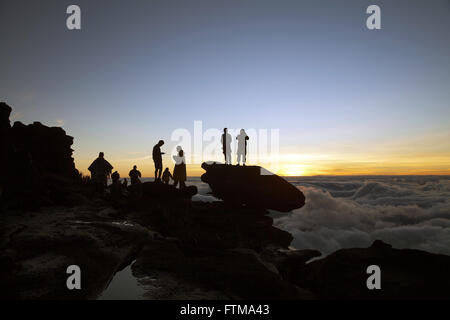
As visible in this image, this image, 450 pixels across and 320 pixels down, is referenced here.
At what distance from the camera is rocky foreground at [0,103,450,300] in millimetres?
5211

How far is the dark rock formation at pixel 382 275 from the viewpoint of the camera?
284 inches

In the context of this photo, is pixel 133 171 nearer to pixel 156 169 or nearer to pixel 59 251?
pixel 156 169

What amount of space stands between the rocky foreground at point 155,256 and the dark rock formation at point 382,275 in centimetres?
3

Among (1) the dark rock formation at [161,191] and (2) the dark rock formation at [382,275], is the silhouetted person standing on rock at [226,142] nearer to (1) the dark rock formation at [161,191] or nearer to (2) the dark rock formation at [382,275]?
(1) the dark rock formation at [161,191]

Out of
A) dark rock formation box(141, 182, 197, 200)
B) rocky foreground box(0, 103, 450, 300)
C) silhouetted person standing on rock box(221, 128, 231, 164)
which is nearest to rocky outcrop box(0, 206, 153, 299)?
rocky foreground box(0, 103, 450, 300)

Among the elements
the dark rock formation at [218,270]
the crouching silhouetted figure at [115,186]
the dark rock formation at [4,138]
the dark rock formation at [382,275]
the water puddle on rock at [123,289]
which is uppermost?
the dark rock formation at [4,138]

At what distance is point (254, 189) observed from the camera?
1919 cm

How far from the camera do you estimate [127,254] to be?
7000 mm

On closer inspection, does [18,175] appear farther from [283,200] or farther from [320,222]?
[320,222]

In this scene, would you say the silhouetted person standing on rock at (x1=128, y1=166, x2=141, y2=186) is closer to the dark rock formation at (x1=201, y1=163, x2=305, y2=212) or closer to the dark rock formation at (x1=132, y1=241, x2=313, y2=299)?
the dark rock formation at (x1=201, y1=163, x2=305, y2=212)

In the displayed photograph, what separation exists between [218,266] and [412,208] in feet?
323

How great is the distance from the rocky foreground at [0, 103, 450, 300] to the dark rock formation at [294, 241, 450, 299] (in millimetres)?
33

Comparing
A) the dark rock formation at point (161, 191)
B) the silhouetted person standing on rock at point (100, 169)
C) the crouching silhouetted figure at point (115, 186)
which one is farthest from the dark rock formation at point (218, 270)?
the silhouetted person standing on rock at point (100, 169)
